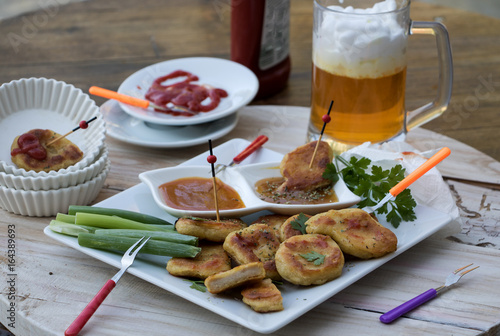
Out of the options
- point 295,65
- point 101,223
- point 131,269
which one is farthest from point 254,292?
point 295,65

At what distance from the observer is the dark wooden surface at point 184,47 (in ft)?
11.1

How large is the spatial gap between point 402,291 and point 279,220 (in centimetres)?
45

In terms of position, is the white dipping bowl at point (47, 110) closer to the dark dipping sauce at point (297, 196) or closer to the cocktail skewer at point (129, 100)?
the cocktail skewer at point (129, 100)

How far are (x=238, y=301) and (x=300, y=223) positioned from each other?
0.35m

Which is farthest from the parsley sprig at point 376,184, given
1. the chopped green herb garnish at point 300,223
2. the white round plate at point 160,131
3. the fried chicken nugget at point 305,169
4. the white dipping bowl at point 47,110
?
the white dipping bowl at point 47,110

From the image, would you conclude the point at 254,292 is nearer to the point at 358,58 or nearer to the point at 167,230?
the point at 167,230

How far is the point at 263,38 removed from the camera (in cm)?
328

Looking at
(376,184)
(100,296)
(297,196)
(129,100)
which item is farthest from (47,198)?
(376,184)

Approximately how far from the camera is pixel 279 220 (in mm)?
2111

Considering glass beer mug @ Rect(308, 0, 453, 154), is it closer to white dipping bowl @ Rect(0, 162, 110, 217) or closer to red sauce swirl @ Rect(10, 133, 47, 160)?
white dipping bowl @ Rect(0, 162, 110, 217)

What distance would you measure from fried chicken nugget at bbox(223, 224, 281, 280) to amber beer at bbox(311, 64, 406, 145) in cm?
74

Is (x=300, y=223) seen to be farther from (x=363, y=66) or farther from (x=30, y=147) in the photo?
(x=30, y=147)

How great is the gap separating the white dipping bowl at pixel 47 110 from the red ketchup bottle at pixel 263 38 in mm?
1065

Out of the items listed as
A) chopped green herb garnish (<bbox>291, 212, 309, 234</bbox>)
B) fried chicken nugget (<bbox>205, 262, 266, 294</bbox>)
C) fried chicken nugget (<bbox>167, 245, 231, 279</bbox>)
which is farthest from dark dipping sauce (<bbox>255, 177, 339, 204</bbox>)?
fried chicken nugget (<bbox>205, 262, 266, 294</bbox>)
